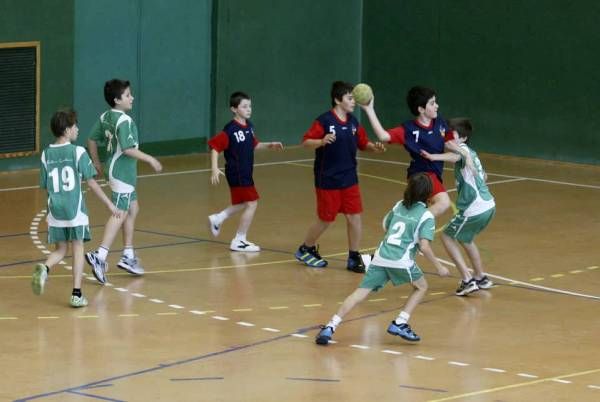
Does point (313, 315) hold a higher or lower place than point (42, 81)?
lower

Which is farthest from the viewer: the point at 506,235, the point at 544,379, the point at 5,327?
the point at 506,235

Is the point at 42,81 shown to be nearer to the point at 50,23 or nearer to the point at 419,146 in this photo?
the point at 50,23

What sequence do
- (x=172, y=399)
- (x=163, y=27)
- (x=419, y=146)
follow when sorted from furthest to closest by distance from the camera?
(x=163, y=27) → (x=419, y=146) → (x=172, y=399)

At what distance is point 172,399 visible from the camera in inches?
351

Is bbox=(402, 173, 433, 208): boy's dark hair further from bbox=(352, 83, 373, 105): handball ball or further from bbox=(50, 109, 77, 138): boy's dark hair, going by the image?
bbox=(50, 109, 77, 138): boy's dark hair

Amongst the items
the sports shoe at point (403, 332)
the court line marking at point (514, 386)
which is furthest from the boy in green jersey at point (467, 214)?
the court line marking at point (514, 386)

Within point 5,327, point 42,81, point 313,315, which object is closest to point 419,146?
point 313,315

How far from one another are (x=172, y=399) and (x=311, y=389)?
96cm

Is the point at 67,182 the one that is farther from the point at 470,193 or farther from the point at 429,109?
the point at 470,193

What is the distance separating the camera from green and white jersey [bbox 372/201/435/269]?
10.5m

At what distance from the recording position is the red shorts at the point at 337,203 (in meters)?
13.4

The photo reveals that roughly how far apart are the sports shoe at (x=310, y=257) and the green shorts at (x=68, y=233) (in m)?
2.67

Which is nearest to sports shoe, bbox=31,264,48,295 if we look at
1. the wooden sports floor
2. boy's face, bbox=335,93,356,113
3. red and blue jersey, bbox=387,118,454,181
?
the wooden sports floor

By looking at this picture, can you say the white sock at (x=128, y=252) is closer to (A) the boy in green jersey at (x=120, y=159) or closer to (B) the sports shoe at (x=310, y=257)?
(A) the boy in green jersey at (x=120, y=159)
